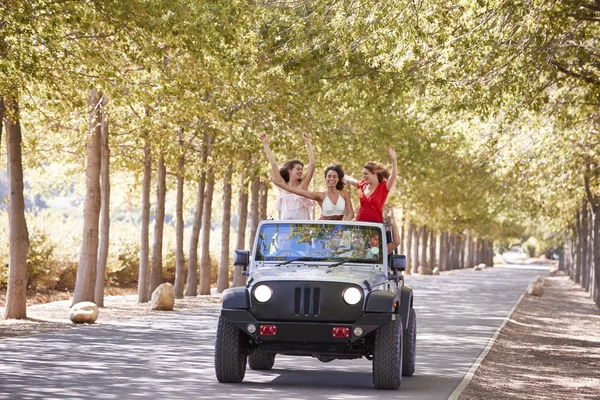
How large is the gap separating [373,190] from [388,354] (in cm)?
283

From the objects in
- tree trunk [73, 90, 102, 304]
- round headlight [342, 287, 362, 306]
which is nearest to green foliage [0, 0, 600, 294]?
tree trunk [73, 90, 102, 304]

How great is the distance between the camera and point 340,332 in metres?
11.7

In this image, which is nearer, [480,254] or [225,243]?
[225,243]

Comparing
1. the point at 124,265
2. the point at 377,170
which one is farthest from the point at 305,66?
the point at 124,265

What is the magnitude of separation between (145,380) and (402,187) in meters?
38.2

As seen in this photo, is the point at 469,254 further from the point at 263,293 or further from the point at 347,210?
the point at 263,293

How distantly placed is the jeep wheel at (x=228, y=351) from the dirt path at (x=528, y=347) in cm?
243

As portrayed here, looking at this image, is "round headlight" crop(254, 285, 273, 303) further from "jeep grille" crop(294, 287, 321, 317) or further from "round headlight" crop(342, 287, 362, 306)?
"round headlight" crop(342, 287, 362, 306)

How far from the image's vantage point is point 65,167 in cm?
3750

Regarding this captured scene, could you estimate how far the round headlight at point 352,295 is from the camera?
38.8 feet

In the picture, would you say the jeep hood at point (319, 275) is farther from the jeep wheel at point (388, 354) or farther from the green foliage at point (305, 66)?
the green foliage at point (305, 66)

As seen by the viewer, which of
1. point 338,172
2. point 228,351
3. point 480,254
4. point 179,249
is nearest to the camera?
point 228,351

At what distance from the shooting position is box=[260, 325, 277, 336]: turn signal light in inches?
464

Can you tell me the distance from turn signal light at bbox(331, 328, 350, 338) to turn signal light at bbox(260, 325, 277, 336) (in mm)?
615
